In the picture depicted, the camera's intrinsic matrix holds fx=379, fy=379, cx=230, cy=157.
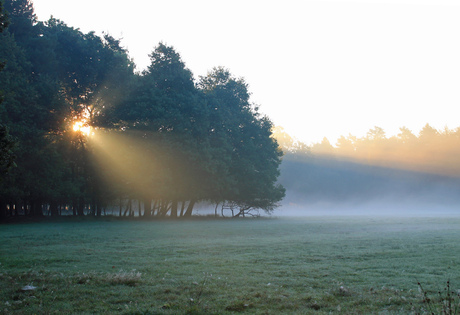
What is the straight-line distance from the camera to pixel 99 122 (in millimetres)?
40250

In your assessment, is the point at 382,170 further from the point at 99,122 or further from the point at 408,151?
the point at 99,122

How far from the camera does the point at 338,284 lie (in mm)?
8125

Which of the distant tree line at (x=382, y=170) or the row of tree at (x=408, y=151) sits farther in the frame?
the distant tree line at (x=382, y=170)

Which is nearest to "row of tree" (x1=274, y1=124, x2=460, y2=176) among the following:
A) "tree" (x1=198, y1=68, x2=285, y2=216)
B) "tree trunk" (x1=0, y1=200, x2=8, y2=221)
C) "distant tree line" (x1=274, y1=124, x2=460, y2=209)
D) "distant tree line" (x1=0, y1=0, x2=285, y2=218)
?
"distant tree line" (x1=274, y1=124, x2=460, y2=209)

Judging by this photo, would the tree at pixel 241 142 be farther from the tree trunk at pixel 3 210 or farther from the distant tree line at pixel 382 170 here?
the distant tree line at pixel 382 170

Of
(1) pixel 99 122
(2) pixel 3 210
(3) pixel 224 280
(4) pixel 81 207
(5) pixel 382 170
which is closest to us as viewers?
(3) pixel 224 280

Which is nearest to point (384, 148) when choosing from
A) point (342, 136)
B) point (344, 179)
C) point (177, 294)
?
point (344, 179)

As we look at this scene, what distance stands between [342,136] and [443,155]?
34.3 metres

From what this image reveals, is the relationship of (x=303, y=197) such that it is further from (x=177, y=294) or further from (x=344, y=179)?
(x=177, y=294)

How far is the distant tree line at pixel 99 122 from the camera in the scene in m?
33.6

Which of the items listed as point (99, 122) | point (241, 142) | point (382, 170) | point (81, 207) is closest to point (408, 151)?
point (382, 170)

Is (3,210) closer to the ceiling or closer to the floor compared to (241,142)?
closer to the floor

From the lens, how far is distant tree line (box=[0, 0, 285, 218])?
33562 millimetres

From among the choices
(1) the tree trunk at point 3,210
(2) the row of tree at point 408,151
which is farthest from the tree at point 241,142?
(2) the row of tree at point 408,151
